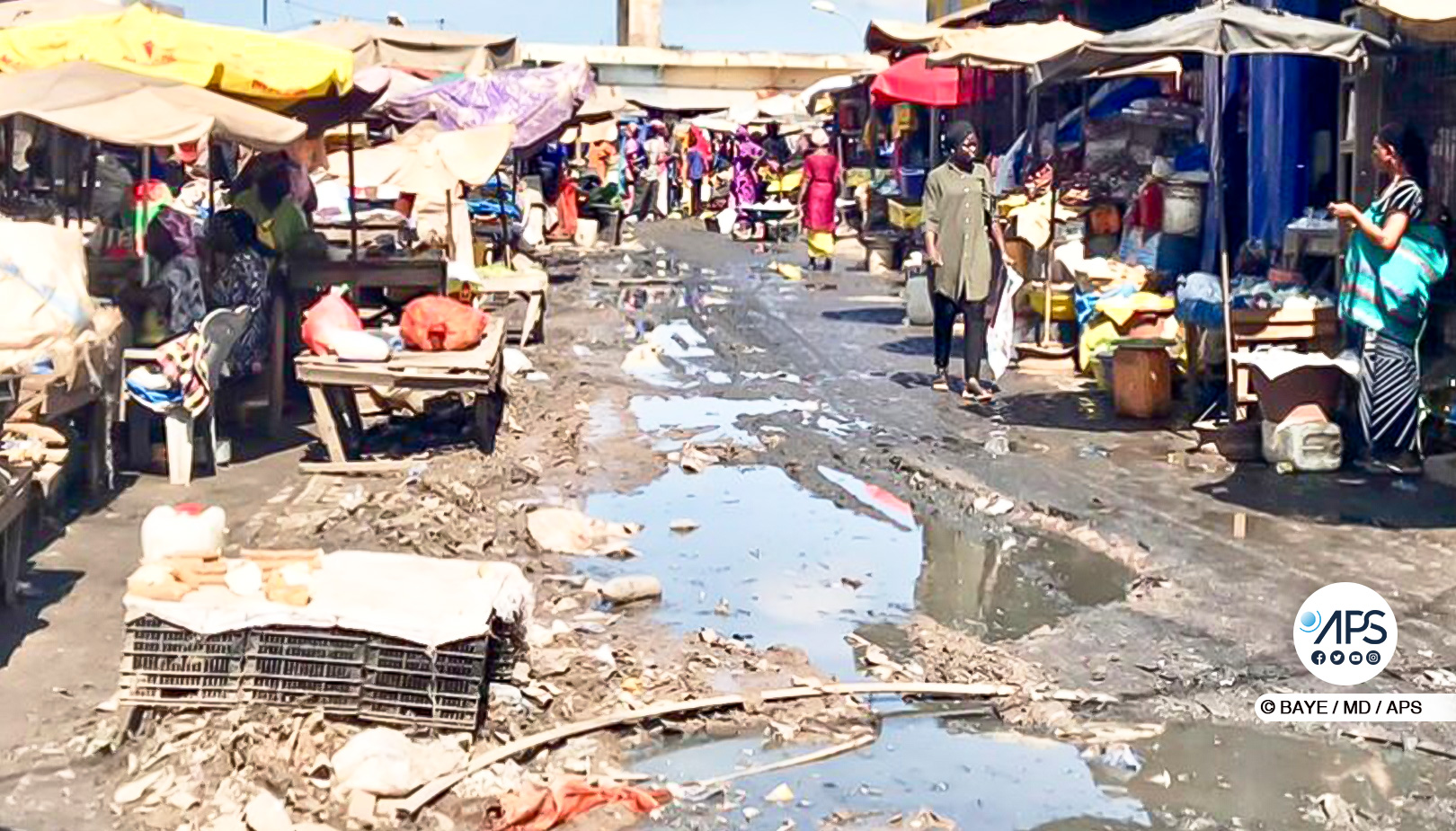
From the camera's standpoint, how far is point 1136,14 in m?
19.5

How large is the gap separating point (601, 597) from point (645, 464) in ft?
11.3

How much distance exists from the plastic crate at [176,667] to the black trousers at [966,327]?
8.63 meters

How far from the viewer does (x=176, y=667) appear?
6453 millimetres

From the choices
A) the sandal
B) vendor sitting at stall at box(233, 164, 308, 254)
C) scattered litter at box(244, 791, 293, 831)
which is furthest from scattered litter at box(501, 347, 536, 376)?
scattered litter at box(244, 791, 293, 831)

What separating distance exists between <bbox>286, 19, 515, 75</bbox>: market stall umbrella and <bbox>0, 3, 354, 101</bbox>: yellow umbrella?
6.92 metres

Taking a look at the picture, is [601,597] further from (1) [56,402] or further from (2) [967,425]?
(2) [967,425]

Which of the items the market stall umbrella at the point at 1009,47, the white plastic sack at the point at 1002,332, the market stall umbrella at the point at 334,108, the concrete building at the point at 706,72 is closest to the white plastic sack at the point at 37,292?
the market stall umbrella at the point at 334,108

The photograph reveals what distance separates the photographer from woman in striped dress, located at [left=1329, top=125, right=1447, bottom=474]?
34.2 ft

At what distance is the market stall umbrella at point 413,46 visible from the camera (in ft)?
65.8

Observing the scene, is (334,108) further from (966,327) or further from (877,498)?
(877,498)

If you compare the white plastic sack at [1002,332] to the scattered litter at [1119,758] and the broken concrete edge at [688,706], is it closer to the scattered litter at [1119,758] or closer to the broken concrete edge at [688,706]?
the broken concrete edge at [688,706]

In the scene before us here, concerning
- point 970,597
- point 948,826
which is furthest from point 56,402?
point 948,826

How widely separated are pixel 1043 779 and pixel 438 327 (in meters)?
6.79

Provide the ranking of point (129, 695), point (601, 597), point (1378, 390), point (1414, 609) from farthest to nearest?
point (1378, 390)
point (601, 597)
point (1414, 609)
point (129, 695)
